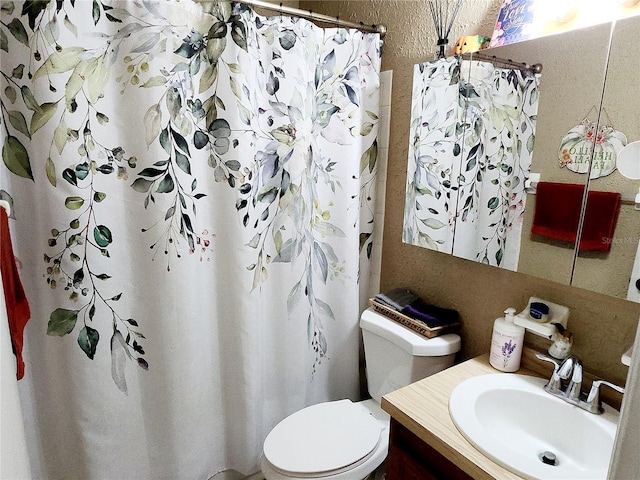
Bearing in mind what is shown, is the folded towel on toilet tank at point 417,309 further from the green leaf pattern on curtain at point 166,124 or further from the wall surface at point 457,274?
the green leaf pattern on curtain at point 166,124

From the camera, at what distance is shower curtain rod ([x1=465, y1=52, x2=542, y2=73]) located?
112 cm

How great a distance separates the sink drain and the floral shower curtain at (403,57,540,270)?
52cm

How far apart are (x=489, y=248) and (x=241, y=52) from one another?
1060 millimetres

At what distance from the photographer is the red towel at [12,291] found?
3.12 ft

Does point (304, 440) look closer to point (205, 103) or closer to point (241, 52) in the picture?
point (205, 103)

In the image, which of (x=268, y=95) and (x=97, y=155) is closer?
(x=97, y=155)

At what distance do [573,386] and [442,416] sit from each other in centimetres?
37

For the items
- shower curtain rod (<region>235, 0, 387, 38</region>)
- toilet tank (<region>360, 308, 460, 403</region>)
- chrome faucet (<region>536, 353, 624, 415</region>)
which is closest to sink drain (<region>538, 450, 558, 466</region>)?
chrome faucet (<region>536, 353, 624, 415</region>)

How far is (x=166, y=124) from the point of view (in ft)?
4.14

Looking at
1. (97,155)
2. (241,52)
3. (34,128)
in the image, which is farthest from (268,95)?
(34,128)

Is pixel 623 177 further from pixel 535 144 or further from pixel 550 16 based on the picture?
pixel 550 16

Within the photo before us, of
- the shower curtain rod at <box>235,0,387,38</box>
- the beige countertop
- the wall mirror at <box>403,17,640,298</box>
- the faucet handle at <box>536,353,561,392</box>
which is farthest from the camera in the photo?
the shower curtain rod at <box>235,0,387,38</box>

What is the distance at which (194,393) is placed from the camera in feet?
4.81

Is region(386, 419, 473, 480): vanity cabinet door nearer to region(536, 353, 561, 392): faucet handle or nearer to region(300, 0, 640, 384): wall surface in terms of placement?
region(536, 353, 561, 392): faucet handle
